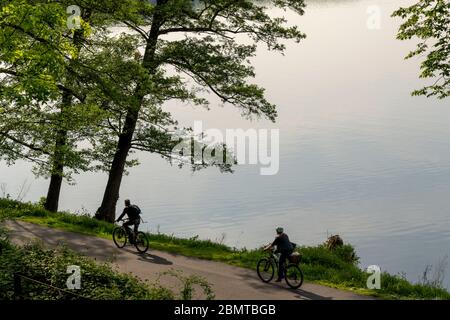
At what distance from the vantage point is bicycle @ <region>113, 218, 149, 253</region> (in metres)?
20.8

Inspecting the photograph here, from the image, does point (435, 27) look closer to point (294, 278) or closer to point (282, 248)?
point (282, 248)

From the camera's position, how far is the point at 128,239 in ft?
70.9

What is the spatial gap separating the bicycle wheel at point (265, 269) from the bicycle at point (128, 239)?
4846 mm

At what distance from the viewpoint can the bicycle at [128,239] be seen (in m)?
20.8

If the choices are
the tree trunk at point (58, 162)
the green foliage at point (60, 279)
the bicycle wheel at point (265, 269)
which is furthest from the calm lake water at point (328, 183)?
the green foliage at point (60, 279)

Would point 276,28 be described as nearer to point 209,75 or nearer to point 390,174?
point 209,75

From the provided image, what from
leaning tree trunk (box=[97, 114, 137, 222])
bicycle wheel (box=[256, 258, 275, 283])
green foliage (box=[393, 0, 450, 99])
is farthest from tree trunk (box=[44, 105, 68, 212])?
green foliage (box=[393, 0, 450, 99])

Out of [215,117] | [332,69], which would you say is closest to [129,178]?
[215,117]

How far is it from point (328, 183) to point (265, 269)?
4639cm

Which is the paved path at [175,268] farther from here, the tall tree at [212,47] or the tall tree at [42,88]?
the tall tree at [212,47]

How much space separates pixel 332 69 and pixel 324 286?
124 meters

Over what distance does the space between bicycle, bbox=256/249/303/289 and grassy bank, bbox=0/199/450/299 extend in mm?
1030

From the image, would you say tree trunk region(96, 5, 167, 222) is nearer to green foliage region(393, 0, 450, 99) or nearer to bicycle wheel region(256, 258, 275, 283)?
bicycle wheel region(256, 258, 275, 283)

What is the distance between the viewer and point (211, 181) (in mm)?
70688
